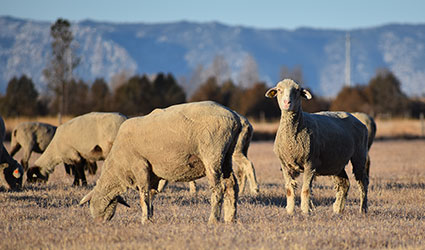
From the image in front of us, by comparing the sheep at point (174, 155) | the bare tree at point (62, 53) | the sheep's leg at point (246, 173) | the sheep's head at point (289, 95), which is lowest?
the sheep's leg at point (246, 173)

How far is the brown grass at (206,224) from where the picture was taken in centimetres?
744

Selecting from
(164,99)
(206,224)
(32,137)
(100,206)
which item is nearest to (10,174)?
(100,206)

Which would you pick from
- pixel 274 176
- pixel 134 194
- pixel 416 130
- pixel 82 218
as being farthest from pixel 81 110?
pixel 82 218

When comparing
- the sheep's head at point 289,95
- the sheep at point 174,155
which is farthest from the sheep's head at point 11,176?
the sheep's head at point 289,95

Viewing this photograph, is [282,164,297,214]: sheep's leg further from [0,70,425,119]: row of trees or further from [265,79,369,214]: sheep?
[0,70,425,119]: row of trees

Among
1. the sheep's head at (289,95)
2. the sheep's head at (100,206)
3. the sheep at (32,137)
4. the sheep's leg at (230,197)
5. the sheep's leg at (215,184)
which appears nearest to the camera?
the sheep's leg at (215,184)

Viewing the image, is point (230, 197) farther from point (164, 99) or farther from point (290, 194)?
point (164, 99)

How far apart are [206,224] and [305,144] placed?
2.26 meters

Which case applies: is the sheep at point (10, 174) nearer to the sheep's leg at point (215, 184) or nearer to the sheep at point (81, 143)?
the sheep at point (81, 143)

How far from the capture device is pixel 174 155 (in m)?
8.85

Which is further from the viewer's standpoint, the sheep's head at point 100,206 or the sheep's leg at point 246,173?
the sheep's leg at point 246,173

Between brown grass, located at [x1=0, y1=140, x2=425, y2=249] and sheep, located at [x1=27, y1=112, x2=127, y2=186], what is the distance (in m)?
1.32

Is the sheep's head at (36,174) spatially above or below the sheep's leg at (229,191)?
below

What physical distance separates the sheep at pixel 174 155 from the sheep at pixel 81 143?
581 cm
